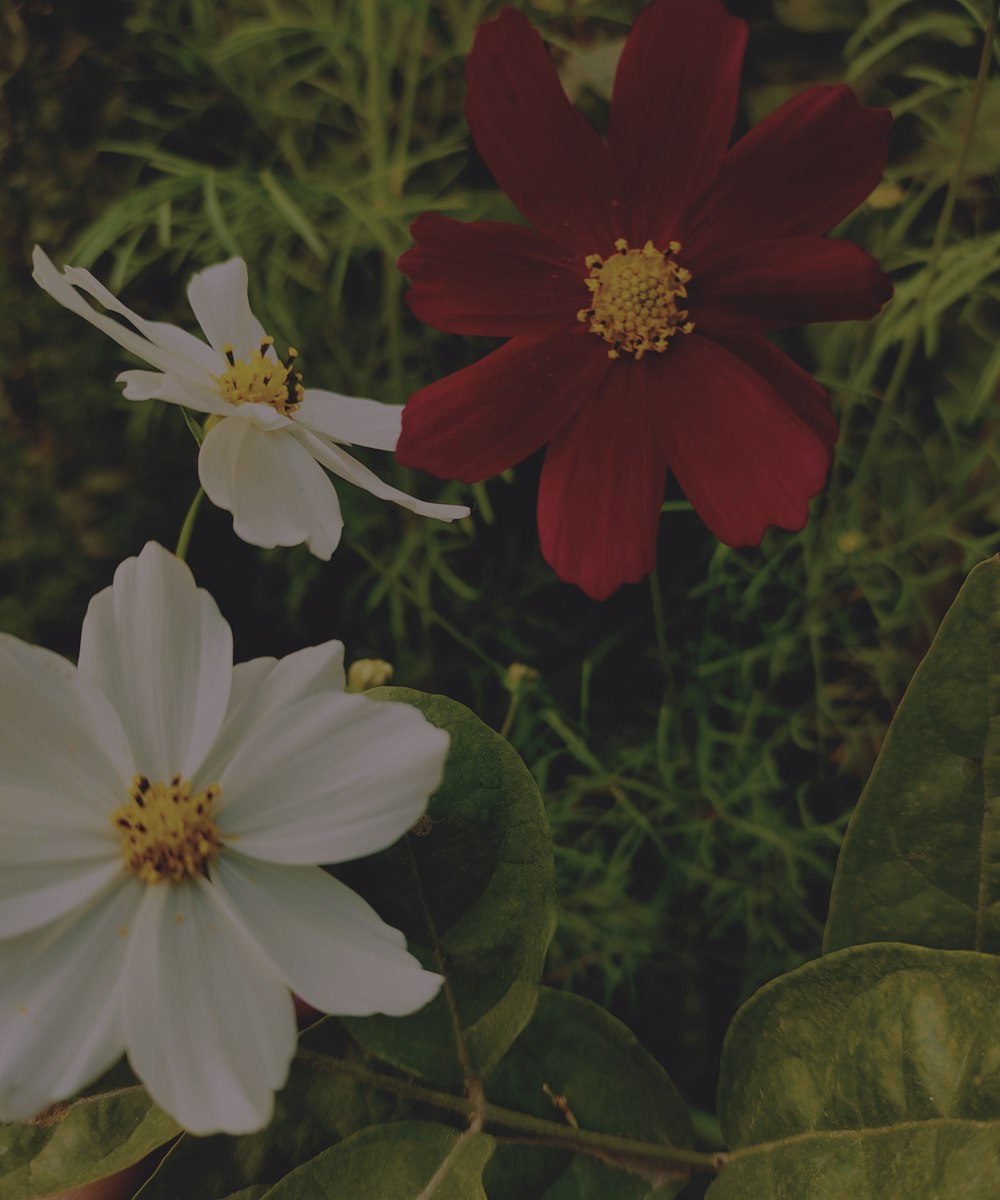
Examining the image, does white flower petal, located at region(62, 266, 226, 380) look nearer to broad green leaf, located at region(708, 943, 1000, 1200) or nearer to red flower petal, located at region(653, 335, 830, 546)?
red flower petal, located at region(653, 335, 830, 546)

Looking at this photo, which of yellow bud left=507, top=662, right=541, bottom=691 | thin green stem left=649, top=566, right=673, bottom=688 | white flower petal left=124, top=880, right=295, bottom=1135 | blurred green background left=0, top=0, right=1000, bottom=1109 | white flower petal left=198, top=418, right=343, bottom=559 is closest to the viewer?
white flower petal left=124, top=880, right=295, bottom=1135

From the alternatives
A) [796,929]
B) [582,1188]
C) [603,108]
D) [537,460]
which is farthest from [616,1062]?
[603,108]

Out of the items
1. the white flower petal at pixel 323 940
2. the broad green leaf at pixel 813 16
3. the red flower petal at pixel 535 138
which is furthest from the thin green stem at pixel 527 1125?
the broad green leaf at pixel 813 16

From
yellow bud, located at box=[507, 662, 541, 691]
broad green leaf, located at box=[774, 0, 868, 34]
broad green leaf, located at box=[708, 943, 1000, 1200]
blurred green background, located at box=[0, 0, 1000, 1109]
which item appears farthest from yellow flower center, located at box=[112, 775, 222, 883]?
broad green leaf, located at box=[774, 0, 868, 34]

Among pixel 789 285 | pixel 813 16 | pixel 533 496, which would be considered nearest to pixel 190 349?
pixel 789 285

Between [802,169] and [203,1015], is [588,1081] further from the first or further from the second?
[802,169]

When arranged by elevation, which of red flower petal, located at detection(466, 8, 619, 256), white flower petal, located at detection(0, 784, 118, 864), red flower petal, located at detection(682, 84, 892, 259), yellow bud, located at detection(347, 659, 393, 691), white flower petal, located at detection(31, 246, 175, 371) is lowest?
white flower petal, located at detection(0, 784, 118, 864)

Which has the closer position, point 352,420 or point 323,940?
point 323,940

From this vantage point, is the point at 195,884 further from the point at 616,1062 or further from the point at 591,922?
the point at 591,922
